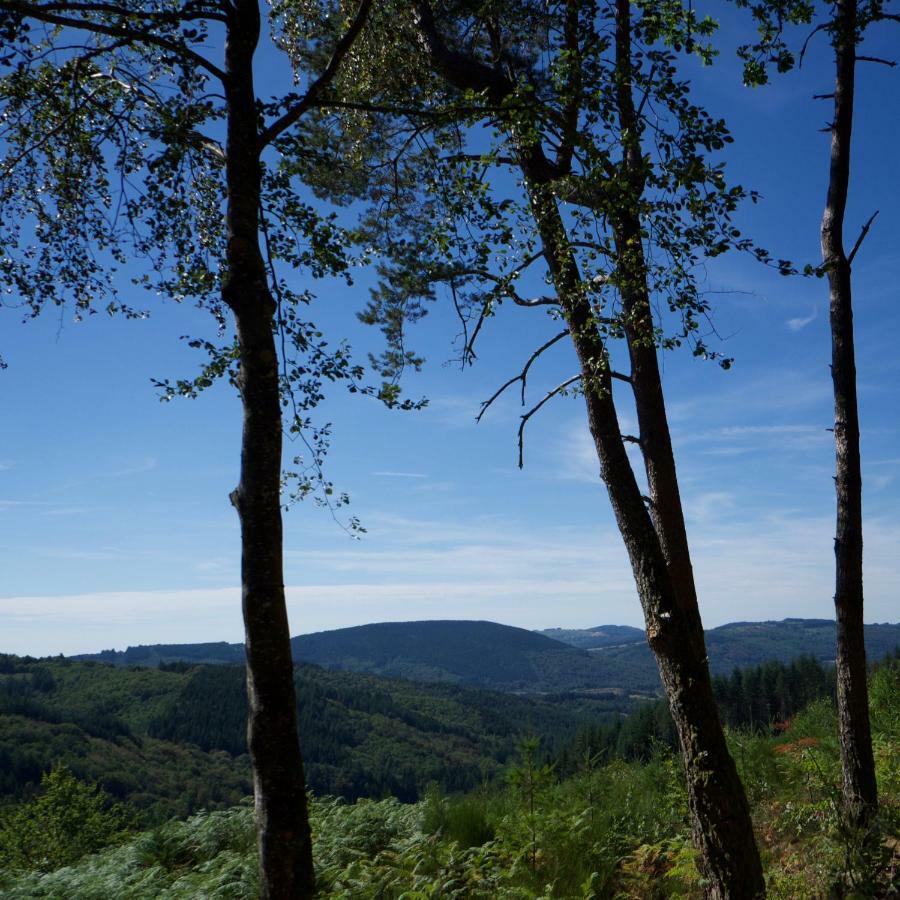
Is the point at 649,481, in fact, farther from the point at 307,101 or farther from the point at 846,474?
the point at 307,101

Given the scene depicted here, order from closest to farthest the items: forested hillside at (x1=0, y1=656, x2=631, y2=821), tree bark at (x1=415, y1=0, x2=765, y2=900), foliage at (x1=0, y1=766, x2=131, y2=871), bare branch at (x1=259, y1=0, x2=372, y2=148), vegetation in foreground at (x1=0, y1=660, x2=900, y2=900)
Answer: bare branch at (x1=259, y1=0, x2=372, y2=148), tree bark at (x1=415, y1=0, x2=765, y2=900), vegetation in foreground at (x1=0, y1=660, x2=900, y2=900), foliage at (x1=0, y1=766, x2=131, y2=871), forested hillside at (x1=0, y1=656, x2=631, y2=821)

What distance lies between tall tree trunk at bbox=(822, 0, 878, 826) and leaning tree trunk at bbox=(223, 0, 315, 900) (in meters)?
5.05

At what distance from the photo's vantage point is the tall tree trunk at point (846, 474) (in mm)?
6703

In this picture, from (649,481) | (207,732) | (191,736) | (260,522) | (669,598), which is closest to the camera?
(260,522)

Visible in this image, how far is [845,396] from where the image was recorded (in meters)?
7.33

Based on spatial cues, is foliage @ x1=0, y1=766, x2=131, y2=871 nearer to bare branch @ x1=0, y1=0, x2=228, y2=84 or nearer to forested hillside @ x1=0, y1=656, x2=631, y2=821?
bare branch @ x1=0, y1=0, x2=228, y2=84

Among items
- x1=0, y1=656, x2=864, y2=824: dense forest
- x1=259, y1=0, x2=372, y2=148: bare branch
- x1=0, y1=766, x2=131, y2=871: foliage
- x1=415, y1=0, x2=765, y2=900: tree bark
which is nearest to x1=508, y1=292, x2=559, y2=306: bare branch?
x1=415, y1=0, x2=765, y2=900: tree bark

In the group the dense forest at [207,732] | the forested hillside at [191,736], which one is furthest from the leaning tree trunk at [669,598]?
the forested hillside at [191,736]

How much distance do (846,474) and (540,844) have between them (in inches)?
175

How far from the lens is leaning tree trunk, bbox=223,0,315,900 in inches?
154

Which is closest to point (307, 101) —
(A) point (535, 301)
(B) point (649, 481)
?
(A) point (535, 301)

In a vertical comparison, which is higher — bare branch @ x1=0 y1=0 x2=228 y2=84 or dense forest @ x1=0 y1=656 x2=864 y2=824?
bare branch @ x1=0 y1=0 x2=228 y2=84

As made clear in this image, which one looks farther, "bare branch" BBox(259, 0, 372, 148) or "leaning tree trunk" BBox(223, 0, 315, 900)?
"bare branch" BBox(259, 0, 372, 148)

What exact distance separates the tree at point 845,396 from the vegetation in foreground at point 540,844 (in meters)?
0.50
